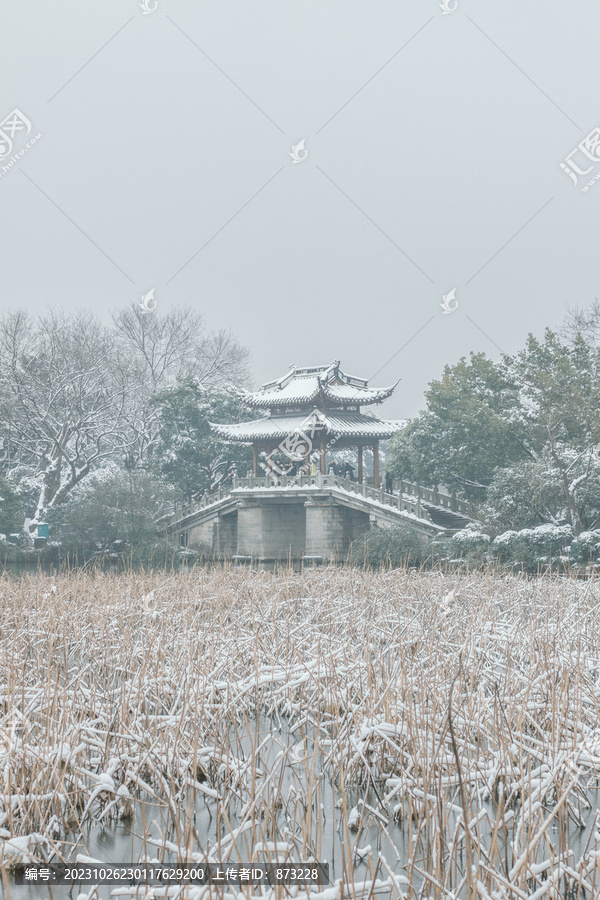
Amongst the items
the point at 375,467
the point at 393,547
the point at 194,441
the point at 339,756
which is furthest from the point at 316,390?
the point at 339,756

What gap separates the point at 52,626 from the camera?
478 cm

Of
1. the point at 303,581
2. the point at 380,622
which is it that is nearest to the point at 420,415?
the point at 303,581

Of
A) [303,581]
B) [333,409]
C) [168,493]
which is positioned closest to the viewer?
[303,581]

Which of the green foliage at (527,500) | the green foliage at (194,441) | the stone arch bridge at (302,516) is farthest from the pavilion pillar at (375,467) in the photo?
the green foliage at (527,500)

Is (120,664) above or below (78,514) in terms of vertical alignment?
below

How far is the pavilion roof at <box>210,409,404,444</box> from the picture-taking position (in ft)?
69.2

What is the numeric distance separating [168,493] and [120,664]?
16675mm

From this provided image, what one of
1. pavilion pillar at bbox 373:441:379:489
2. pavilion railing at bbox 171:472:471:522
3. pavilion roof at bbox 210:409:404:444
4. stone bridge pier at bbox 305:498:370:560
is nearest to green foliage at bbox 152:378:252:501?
pavilion roof at bbox 210:409:404:444

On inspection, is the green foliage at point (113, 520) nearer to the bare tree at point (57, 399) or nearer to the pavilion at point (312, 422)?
the bare tree at point (57, 399)

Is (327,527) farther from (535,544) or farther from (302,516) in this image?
(535,544)

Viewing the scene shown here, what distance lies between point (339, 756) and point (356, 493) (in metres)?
16.5

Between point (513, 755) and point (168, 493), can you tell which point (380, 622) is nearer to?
point (513, 755)

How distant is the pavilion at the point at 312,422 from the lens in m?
21.6

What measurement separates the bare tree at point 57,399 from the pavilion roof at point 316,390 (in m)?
4.18
